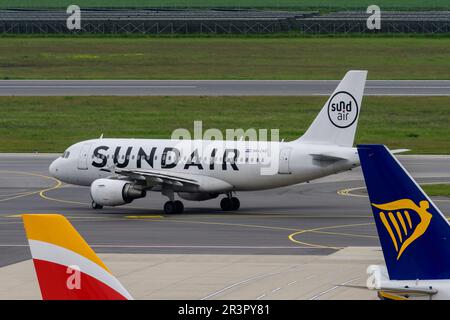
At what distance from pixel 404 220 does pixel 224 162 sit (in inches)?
1314

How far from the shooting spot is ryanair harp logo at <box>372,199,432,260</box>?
776 inches

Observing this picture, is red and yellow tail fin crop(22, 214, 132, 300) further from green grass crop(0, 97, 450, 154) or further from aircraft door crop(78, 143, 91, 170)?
green grass crop(0, 97, 450, 154)

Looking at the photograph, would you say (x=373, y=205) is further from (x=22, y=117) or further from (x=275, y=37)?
(x=275, y=37)

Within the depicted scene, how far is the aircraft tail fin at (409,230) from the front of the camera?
19.6 metres

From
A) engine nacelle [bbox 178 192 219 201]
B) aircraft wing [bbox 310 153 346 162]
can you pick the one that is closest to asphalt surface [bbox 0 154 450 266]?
engine nacelle [bbox 178 192 219 201]

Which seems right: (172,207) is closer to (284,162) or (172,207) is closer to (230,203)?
(230,203)

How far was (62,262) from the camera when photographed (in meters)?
17.4

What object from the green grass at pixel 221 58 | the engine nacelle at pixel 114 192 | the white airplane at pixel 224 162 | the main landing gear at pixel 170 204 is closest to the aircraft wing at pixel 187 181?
the white airplane at pixel 224 162

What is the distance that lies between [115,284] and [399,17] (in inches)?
5810

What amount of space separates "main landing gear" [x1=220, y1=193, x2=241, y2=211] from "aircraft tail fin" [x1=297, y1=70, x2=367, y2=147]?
4487mm

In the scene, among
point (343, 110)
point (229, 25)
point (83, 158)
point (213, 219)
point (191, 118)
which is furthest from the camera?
point (229, 25)

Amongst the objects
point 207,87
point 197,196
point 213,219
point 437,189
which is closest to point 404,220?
point 213,219

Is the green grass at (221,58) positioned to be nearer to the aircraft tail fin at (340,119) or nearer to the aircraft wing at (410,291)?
the aircraft tail fin at (340,119)

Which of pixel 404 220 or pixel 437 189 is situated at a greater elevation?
pixel 437 189
